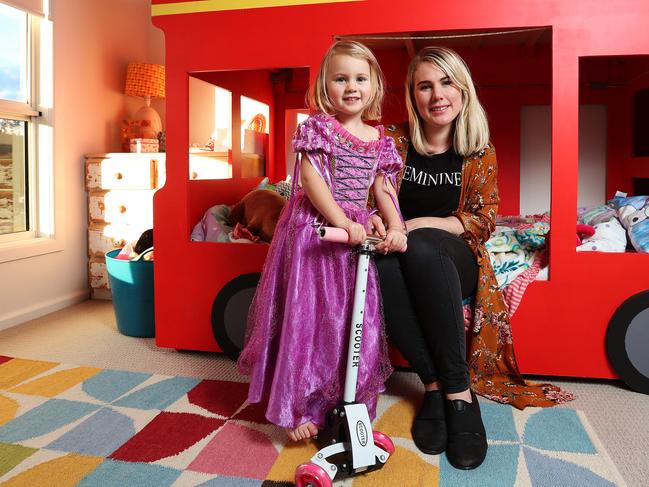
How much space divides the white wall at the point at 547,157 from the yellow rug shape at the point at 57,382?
7.57 feet

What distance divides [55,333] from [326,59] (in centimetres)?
175

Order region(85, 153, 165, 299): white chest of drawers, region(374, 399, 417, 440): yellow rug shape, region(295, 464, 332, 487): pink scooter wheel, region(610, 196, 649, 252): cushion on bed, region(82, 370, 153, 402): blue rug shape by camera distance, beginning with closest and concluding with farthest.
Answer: region(295, 464, 332, 487): pink scooter wheel, region(374, 399, 417, 440): yellow rug shape, region(82, 370, 153, 402): blue rug shape, region(610, 196, 649, 252): cushion on bed, region(85, 153, 165, 299): white chest of drawers

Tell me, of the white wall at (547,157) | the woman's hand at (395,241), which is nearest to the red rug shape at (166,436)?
the woman's hand at (395,241)

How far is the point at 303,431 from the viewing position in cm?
140

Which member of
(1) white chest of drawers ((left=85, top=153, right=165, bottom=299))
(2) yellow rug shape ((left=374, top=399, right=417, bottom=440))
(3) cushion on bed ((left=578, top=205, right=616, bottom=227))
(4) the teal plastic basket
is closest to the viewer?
(2) yellow rug shape ((left=374, top=399, right=417, bottom=440))

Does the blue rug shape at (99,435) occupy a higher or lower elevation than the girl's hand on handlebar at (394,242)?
lower

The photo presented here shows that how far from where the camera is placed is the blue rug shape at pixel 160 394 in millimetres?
1670

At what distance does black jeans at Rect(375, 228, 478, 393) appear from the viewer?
144 cm

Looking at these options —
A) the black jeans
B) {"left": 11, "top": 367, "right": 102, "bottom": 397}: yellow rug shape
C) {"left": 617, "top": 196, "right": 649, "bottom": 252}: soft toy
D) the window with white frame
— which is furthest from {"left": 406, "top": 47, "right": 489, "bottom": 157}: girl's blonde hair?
the window with white frame

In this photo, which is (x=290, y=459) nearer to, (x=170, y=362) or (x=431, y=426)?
(x=431, y=426)

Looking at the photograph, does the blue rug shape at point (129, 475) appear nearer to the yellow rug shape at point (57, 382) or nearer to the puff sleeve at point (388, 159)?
the yellow rug shape at point (57, 382)

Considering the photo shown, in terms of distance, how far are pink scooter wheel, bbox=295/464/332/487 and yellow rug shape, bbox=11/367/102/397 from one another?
941mm

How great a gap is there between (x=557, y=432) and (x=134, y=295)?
5.48ft

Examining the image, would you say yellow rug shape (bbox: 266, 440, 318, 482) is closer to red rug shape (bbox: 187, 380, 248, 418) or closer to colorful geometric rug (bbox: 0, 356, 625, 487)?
colorful geometric rug (bbox: 0, 356, 625, 487)
